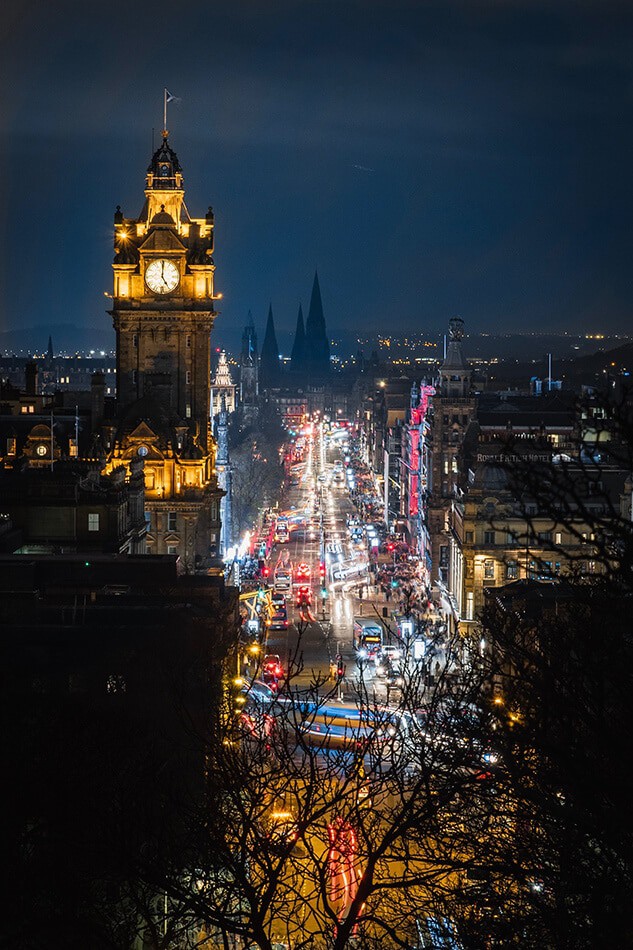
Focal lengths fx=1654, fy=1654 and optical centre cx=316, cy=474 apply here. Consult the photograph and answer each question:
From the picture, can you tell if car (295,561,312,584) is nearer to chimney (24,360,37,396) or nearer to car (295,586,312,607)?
car (295,586,312,607)

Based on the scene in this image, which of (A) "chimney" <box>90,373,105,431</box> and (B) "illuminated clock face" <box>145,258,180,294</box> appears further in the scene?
(B) "illuminated clock face" <box>145,258,180,294</box>

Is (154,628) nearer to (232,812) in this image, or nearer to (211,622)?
(211,622)

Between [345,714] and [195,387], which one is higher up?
[195,387]

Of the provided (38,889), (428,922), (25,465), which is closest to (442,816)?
(428,922)

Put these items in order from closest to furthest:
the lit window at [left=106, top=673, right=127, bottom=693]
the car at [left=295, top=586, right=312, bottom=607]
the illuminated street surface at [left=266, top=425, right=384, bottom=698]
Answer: the lit window at [left=106, top=673, right=127, bottom=693], the illuminated street surface at [left=266, top=425, right=384, bottom=698], the car at [left=295, top=586, right=312, bottom=607]

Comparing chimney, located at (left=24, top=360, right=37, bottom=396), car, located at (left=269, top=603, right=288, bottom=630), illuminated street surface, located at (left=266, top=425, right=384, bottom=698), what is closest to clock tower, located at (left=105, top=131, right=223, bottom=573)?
car, located at (left=269, top=603, right=288, bottom=630)

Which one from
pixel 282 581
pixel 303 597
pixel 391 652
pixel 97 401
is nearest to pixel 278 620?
pixel 303 597

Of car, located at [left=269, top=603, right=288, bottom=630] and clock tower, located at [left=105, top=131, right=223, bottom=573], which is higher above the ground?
clock tower, located at [left=105, top=131, right=223, bottom=573]
